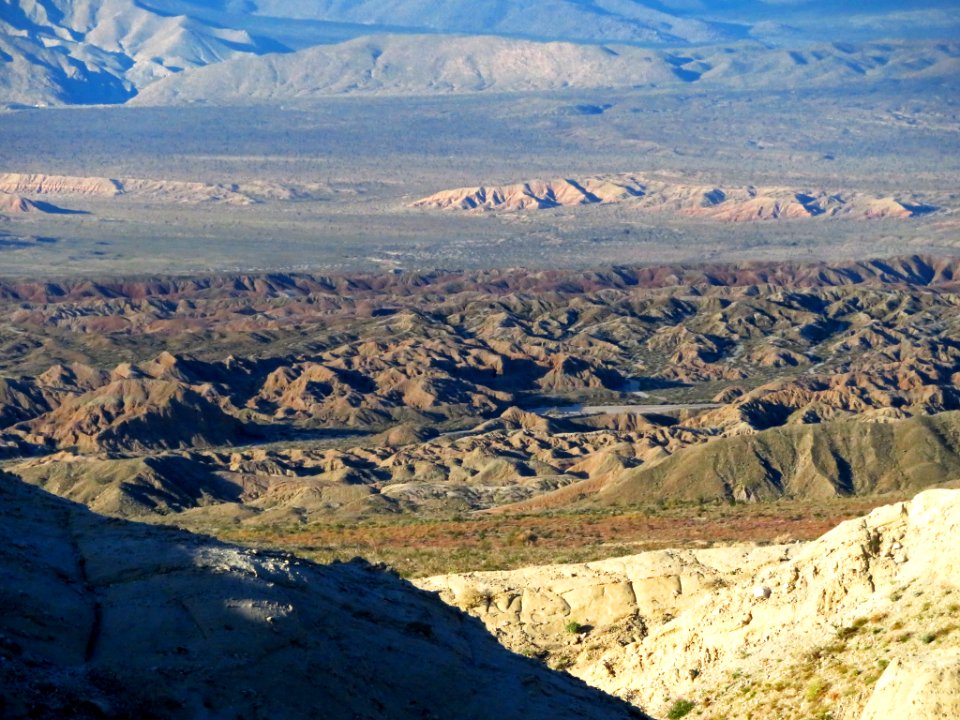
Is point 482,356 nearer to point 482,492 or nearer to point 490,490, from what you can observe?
point 490,490

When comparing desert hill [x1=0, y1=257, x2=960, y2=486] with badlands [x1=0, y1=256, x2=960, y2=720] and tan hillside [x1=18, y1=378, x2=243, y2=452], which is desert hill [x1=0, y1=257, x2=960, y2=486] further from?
badlands [x1=0, y1=256, x2=960, y2=720]

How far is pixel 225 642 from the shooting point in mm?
20922

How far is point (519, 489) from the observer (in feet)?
235

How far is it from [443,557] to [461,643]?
15127 millimetres

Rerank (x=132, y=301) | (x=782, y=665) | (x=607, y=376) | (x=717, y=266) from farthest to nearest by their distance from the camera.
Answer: (x=717, y=266)
(x=132, y=301)
(x=607, y=376)
(x=782, y=665)

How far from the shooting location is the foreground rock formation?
23016 mm

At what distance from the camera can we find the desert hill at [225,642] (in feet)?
62.9

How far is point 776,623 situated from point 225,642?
8.87m

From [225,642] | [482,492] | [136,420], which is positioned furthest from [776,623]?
[136,420]

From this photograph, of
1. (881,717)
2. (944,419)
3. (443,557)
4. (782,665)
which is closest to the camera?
(881,717)

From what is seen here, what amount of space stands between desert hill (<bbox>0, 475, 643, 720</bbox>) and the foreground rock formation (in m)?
1.94

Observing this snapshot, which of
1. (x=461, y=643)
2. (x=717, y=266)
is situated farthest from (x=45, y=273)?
(x=461, y=643)

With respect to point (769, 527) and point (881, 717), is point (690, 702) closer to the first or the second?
point (881, 717)

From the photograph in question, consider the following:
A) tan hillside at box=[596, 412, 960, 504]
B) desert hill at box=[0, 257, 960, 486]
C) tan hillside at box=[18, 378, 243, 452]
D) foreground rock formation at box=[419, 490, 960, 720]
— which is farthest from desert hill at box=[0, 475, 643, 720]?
tan hillside at box=[18, 378, 243, 452]
